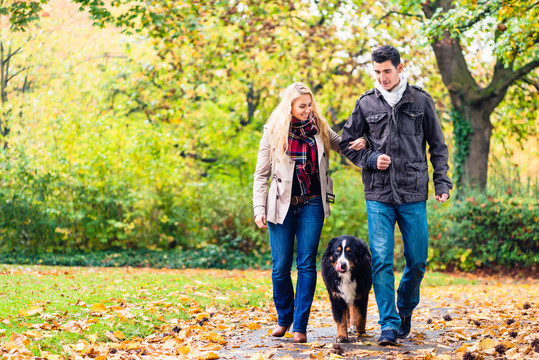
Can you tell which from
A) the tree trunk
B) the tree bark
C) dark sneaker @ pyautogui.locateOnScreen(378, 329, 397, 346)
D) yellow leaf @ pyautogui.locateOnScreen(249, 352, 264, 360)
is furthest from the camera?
the tree trunk

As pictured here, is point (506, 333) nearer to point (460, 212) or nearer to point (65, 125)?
point (460, 212)

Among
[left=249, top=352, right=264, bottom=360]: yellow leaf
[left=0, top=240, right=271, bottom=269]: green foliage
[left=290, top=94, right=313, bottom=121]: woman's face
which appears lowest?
[left=0, top=240, right=271, bottom=269]: green foliage

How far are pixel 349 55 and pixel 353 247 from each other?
12902 mm

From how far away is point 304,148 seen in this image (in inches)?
200

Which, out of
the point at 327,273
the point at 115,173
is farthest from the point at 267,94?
the point at 327,273

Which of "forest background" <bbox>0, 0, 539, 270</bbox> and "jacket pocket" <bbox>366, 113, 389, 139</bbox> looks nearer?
"jacket pocket" <bbox>366, 113, 389, 139</bbox>

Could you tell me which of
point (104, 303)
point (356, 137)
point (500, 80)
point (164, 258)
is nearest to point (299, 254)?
point (356, 137)

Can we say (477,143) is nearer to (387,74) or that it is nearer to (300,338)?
(387,74)

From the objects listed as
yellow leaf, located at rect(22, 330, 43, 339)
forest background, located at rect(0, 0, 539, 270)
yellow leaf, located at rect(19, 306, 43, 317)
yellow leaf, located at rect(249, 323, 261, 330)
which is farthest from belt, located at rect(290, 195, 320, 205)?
forest background, located at rect(0, 0, 539, 270)

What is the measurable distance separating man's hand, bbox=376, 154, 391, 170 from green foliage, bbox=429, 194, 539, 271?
911cm

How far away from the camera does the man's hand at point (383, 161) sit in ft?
15.4

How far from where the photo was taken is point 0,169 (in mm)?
13703

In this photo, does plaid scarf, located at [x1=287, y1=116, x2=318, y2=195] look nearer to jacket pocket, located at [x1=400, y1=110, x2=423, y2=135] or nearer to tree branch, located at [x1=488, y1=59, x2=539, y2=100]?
jacket pocket, located at [x1=400, y1=110, x2=423, y2=135]

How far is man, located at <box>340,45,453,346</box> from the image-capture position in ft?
15.6
